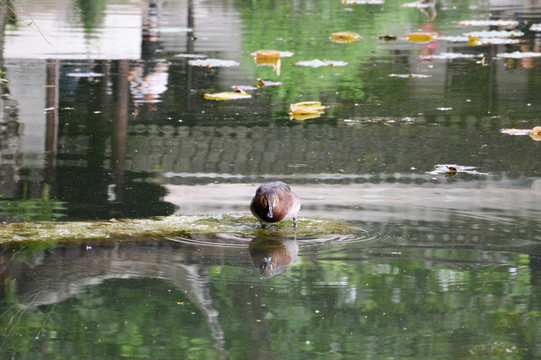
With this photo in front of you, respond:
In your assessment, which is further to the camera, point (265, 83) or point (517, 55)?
point (517, 55)

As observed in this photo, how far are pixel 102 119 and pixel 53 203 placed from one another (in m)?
3.20

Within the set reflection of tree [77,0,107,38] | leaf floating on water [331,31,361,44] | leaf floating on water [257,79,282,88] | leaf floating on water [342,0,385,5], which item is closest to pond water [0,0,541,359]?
leaf floating on water [257,79,282,88]

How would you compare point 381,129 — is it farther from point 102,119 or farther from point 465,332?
point 465,332

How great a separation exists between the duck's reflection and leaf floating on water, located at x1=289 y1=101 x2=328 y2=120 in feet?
13.5

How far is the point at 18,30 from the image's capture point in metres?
18.0

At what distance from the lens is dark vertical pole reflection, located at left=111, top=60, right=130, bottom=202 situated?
793 centimetres

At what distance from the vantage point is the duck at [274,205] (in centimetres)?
634

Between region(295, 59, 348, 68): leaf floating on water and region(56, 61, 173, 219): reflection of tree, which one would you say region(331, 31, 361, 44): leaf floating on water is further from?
region(56, 61, 173, 219): reflection of tree

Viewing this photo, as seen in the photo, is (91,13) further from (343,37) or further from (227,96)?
(227,96)

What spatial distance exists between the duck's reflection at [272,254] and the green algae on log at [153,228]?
0.17 m

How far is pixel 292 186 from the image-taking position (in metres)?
7.80

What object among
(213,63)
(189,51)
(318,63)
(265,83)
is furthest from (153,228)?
(189,51)

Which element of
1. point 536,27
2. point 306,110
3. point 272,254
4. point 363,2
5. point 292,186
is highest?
point 363,2

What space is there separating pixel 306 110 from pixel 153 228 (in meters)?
4.23
